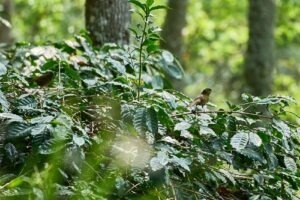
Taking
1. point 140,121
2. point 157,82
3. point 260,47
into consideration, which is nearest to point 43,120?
point 140,121

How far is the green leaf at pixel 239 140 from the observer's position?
245 centimetres

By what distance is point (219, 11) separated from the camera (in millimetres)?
13945

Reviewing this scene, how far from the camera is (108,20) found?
4.73 m

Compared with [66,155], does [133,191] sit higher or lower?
lower

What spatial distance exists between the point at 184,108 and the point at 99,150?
63cm

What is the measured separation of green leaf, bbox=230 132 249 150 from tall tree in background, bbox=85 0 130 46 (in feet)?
7.96

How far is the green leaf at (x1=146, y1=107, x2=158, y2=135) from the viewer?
242 centimetres

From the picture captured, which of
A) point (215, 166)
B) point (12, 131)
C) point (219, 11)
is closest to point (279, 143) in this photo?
point (215, 166)

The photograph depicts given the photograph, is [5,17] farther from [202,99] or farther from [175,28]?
[202,99]

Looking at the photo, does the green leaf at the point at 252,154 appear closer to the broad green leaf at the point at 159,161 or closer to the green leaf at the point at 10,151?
the broad green leaf at the point at 159,161

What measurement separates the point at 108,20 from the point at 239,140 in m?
2.51

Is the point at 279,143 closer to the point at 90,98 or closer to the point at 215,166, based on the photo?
the point at 215,166

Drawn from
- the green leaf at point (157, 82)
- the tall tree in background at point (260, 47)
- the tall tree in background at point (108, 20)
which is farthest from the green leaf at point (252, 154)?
the tall tree in background at point (260, 47)

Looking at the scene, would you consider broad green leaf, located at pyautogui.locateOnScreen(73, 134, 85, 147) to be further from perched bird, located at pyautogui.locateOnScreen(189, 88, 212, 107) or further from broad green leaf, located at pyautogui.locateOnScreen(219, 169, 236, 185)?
perched bird, located at pyautogui.locateOnScreen(189, 88, 212, 107)
